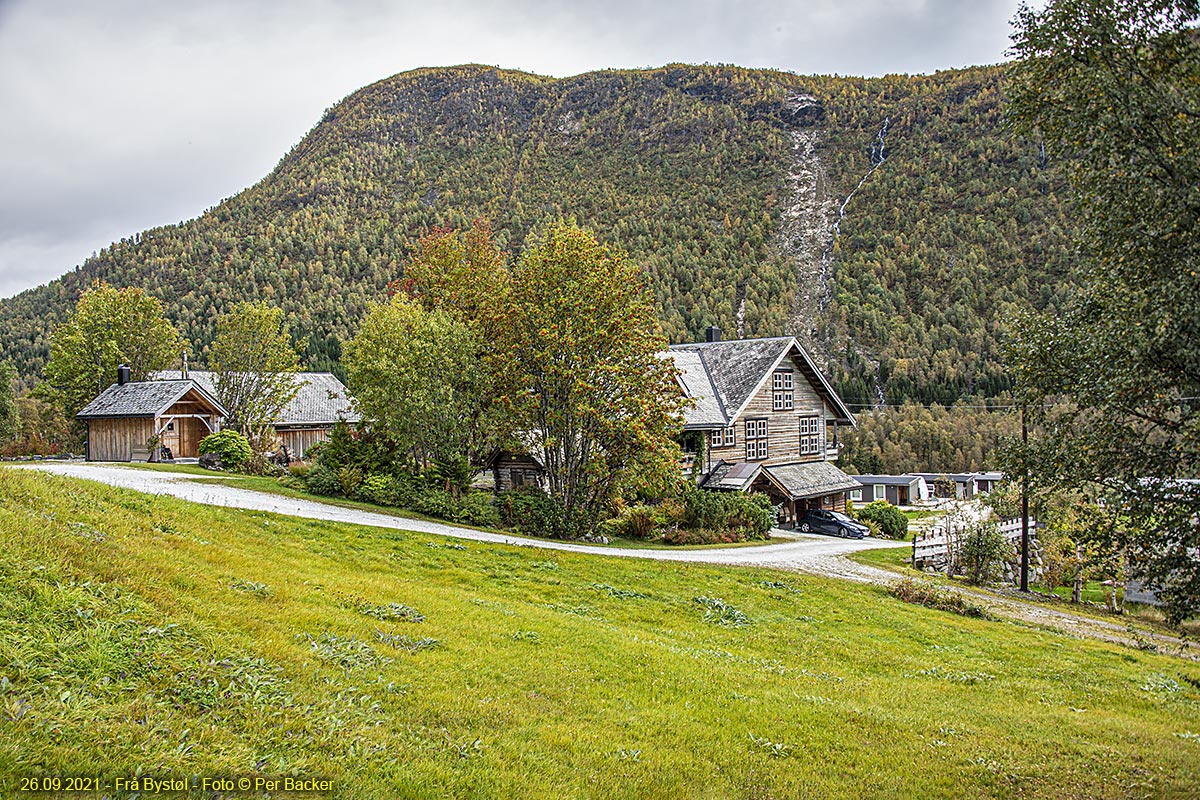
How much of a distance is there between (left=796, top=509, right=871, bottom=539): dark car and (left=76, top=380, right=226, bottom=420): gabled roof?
36656 mm

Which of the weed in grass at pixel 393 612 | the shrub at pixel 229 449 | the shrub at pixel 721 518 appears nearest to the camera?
the weed in grass at pixel 393 612

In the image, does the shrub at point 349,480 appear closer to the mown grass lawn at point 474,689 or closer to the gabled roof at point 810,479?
the mown grass lawn at point 474,689

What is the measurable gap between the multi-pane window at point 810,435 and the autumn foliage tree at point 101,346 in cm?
4766

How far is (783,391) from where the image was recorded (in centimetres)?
4703

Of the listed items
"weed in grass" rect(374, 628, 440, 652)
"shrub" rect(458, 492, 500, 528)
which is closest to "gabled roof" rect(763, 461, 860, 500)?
"shrub" rect(458, 492, 500, 528)

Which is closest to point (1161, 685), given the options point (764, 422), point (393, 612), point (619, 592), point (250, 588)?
point (619, 592)

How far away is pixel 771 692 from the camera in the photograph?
1013 centimetres

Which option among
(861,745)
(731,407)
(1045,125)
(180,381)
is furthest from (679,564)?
(180,381)

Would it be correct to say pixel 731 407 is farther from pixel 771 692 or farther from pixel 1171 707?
pixel 771 692

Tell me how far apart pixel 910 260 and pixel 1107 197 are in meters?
168

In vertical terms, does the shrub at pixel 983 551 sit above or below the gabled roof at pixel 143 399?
below

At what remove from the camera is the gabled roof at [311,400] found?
185 ft

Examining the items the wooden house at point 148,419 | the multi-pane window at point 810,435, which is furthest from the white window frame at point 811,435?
the wooden house at point 148,419

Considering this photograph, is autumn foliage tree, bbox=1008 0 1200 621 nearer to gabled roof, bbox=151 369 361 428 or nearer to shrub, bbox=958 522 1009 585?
shrub, bbox=958 522 1009 585
